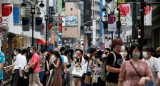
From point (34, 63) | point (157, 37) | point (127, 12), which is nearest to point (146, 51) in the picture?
point (34, 63)

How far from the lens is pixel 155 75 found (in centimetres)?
1037

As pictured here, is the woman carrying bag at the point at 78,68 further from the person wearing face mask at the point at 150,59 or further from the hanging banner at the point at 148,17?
the hanging banner at the point at 148,17

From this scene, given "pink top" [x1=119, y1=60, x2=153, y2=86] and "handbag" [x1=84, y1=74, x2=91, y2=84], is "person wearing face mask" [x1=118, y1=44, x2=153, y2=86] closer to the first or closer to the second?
"pink top" [x1=119, y1=60, x2=153, y2=86]

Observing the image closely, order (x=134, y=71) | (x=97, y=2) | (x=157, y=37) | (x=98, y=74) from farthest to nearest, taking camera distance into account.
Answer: (x=97, y=2), (x=157, y=37), (x=98, y=74), (x=134, y=71)

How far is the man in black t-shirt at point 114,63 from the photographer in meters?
7.72

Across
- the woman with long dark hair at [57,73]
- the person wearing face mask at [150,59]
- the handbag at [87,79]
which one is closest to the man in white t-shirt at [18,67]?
the woman with long dark hair at [57,73]

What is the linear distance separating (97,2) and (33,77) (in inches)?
5871

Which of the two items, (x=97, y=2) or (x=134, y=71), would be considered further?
(x=97, y=2)

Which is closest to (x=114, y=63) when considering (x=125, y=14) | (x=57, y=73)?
(x=57, y=73)

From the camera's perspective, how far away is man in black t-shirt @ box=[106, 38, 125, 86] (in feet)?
25.3

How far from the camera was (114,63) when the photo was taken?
7.77 meters

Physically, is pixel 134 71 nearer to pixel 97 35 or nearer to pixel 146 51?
pixel 146 51

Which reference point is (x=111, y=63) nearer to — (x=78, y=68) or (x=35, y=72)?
(x=78, y=68)

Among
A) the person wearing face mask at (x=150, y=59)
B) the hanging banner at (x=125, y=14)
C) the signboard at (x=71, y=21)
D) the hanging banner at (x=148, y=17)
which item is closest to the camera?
the person wearing face mask at (x=150, y=59)
